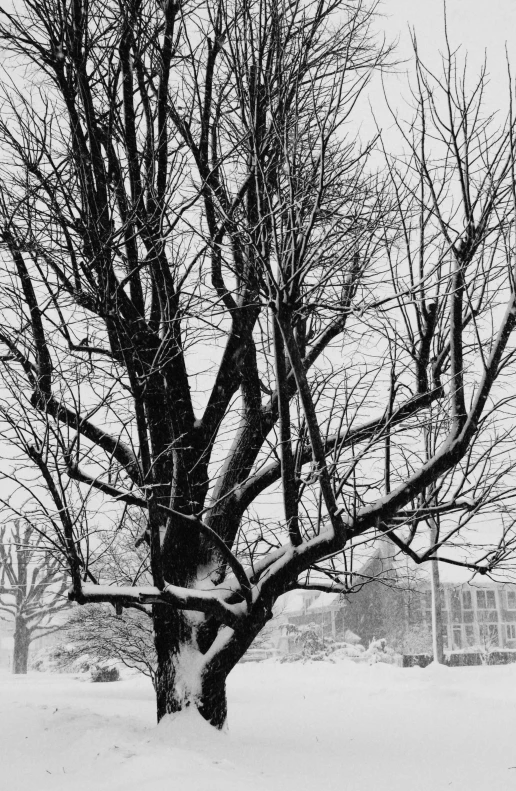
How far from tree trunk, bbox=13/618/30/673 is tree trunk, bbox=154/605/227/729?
2766 centimetres

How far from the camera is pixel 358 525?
4566 mm

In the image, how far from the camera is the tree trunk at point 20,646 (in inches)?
1175

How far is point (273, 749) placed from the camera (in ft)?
17.7

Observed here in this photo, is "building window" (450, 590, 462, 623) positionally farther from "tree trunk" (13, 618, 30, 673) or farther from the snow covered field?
the snow covered field

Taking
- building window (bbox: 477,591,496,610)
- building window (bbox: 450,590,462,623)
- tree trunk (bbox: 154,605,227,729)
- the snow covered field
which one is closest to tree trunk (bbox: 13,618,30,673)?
the snow covered field

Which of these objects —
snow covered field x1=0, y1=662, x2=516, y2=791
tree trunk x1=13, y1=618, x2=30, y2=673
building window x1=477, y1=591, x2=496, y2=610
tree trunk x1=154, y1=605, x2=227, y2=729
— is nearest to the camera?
snow covered field x1=0, y1=662, x2=516, y2=791

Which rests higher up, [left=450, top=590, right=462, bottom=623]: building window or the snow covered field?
the snow covered field

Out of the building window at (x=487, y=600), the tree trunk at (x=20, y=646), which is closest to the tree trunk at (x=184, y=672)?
the tree trunk at (x=20, y=646)

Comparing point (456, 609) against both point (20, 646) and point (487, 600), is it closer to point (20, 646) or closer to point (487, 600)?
point (487, 600)

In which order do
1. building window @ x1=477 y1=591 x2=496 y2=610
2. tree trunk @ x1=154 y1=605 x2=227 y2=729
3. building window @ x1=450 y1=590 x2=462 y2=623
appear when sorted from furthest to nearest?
1. building window @ x1=477 y1=591 x2=496 y2=610
2. building window @ x1=450 y1=590 x2=462 y2=623
3. tree trunk @ x1=154 y1=605 x2=227 y2=729

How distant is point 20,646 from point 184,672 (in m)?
28.9

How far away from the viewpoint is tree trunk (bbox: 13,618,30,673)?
2984cm

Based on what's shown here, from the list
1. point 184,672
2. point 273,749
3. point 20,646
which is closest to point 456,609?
point 20,646

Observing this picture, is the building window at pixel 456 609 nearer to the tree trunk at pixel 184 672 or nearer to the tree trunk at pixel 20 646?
the tree trunk at pixel 20 646
